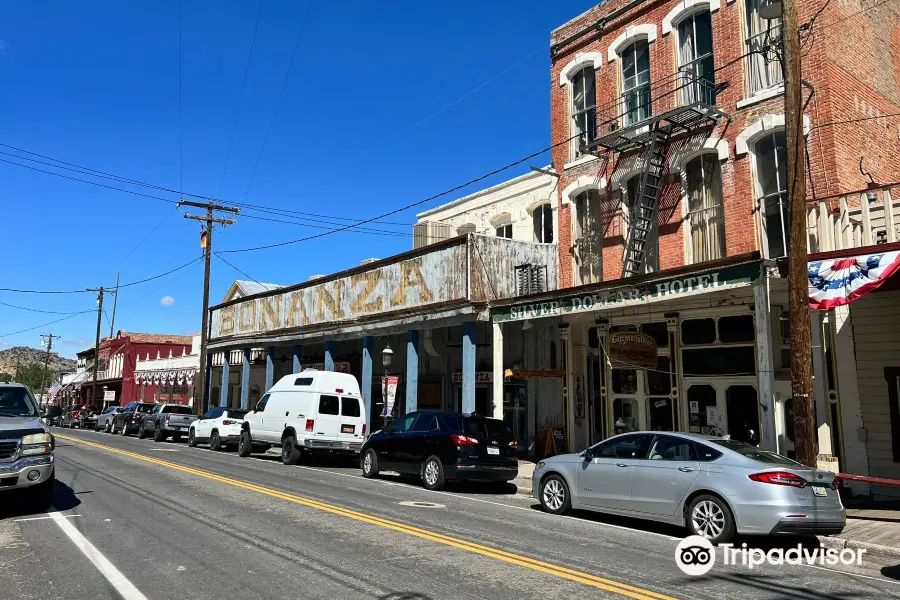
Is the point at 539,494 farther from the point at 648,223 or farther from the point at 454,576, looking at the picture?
the point at 648,223

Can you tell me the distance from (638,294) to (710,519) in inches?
253

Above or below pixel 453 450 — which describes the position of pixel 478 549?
below

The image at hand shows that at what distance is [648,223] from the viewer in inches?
671

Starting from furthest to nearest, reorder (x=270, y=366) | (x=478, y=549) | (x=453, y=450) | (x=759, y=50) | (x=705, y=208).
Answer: (x=270, y=366), (x=705, y=208), (x=759, y=50), (x=453, y=450), (x=478, y=549)

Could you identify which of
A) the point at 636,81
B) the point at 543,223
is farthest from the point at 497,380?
the point at 636,81

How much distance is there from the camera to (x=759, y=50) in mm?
14938

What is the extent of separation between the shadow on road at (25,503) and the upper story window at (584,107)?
1481 cm

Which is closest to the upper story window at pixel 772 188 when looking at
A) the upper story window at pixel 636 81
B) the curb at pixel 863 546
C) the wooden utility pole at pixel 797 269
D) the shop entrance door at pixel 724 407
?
the shop entrance door at pixel 724 407

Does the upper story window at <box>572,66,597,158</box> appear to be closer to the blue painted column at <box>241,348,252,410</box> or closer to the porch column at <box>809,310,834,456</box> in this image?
the porch column at <box>809,310,834,456</box>

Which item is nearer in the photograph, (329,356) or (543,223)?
(543,223)

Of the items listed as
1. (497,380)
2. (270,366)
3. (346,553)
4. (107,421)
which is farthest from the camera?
(107,421)

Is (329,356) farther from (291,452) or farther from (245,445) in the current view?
(291,452)

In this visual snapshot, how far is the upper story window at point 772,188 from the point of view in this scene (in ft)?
48.2

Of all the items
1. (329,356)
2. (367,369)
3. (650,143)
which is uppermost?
(650,143)
